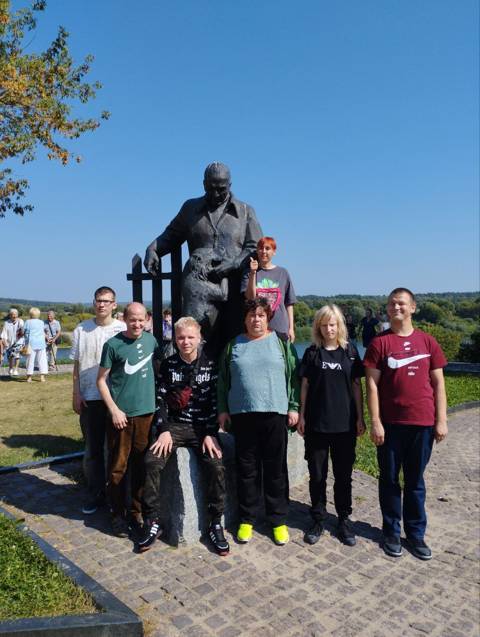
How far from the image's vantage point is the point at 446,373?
51.8 feet

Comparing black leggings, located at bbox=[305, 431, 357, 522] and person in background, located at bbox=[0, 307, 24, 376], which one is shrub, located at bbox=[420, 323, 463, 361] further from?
black leggings, located at bbox=[305, 431, 357, 522]

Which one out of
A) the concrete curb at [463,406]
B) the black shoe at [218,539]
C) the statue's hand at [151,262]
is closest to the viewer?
the black shoe at [218,539]

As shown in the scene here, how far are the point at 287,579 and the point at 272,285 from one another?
7.39 feet

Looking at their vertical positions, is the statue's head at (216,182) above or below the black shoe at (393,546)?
above

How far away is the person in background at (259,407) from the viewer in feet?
11.8

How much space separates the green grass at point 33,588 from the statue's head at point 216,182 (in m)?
3.36

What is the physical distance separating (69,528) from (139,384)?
1364 mm

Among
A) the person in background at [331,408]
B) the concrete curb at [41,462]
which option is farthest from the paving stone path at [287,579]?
the concrete curb at [41,462]

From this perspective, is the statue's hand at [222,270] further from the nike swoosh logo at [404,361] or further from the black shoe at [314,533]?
the black shoe at [314,533]

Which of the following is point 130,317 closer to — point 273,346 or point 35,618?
point 273,346

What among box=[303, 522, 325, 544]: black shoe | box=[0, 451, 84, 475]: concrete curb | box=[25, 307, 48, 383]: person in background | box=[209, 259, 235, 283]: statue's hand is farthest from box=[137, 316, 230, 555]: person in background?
box=[25, 307, 48, 383]: person in background

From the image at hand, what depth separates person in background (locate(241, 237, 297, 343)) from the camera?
4.07 metres

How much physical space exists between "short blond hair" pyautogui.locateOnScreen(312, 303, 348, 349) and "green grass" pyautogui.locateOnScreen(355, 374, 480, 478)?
2.55 m

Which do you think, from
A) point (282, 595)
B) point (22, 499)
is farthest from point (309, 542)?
point (22, 499)
